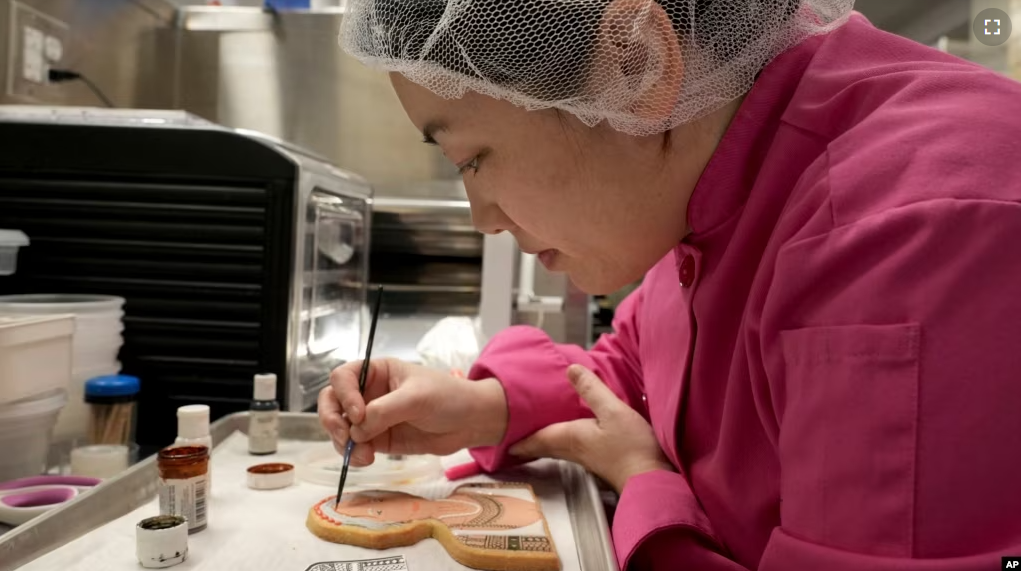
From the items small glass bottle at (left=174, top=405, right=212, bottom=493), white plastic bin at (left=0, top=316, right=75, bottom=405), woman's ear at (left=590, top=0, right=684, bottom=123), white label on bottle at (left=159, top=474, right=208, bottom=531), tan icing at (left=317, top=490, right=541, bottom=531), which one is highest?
woman's ear at (left=590, top=0, right=684, bottom=123)

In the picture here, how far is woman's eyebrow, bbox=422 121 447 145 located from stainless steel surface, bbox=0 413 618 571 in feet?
1.25

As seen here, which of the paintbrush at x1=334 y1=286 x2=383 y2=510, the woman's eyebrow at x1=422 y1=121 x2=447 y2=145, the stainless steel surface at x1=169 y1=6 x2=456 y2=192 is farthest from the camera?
the stainless steel surface at x1=169 y1=6 x2=456 y2=192

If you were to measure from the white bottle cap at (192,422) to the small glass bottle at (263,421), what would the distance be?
0.15 meters

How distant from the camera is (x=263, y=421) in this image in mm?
956

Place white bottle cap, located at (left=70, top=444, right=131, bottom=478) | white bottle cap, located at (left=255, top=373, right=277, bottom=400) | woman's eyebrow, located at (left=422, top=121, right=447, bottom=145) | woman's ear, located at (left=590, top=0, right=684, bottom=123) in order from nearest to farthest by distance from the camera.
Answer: woman's ear, located at (left=590, top=0, right=684, bottom=123)
woman's eyebrow, located at (left=422, top=121, right=447, bottom=145)
white bottle cap, located at (left=70, top=444, right=131, bottom=478)
white bottle cap, located at (left=255, top=373, right=277, bottom=400)

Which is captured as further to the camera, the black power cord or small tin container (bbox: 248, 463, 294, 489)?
the black power cord

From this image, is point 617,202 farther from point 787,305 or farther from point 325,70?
point 325,70

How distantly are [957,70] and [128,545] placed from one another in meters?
0.75

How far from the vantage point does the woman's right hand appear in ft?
2.67

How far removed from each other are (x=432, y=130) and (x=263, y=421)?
1.64 feet

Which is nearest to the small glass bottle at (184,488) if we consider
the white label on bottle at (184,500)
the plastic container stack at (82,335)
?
the white label on bottle at (184,500)

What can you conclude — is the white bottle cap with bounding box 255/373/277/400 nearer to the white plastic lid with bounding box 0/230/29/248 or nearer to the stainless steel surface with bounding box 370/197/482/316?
the white plastic lid with bounding box 0/230/29/248

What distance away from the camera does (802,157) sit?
554 millimetres

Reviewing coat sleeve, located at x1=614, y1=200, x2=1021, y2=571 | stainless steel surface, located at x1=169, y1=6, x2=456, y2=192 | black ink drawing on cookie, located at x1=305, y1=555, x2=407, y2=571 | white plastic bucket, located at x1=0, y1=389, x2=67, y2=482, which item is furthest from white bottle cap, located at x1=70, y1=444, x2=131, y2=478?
stainless steel surface, located at x1=169, y1=6, x2=456, y2=192
